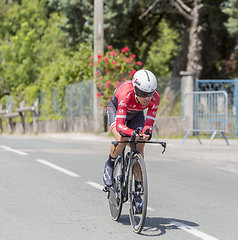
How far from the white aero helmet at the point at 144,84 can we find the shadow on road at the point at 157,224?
146 cm

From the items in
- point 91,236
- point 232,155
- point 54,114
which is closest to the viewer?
point 91,236

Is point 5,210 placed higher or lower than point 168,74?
lower

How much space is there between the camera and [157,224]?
5.55 m

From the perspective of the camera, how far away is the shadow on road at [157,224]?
5.22 meters

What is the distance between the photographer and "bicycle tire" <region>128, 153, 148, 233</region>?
16.0ft

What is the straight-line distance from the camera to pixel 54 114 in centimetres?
2653

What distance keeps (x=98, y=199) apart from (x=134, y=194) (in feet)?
6.28

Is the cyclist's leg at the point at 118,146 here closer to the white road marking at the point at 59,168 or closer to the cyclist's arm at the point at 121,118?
the cyclist's arm at the point at 121,118

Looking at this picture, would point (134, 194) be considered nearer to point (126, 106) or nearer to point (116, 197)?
point (116, 197)

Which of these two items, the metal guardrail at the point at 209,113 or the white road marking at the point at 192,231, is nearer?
the white road marking at the point at 192,231

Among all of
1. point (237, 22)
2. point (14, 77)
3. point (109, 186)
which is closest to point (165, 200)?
point (109, 186)

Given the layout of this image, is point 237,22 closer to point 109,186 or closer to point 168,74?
point 109,186

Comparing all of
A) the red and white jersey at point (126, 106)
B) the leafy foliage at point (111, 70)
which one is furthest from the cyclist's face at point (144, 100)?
the leafy foliage at point (111, 70)

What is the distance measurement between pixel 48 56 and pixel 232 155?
27496mm
